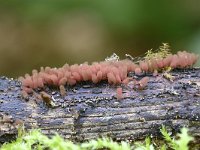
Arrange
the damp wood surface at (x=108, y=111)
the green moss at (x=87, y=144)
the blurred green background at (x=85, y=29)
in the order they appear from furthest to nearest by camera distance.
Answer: the blurred green background at (x=85, y=29), the damp wood surface at (x=108, y=111), the green moss at (x=87, y=144)

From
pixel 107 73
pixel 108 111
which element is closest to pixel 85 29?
pixel 107 73

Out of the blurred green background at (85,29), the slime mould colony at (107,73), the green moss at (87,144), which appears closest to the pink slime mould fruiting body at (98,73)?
the slime mould colony at (107,73)

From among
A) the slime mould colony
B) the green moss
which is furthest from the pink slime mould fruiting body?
the green moss

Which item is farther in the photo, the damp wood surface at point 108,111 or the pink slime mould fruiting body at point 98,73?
the pink slime mould fruiting body at point 98,73

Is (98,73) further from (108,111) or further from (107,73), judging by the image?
(108,111)

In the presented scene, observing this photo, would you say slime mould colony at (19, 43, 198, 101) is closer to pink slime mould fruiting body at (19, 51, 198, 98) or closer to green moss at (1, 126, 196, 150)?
pink slime mould fruiting body at (19, 51, 198, 98)

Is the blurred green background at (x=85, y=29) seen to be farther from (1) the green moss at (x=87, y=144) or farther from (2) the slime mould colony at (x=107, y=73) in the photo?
(1) the green moss at (x=87, y=144)

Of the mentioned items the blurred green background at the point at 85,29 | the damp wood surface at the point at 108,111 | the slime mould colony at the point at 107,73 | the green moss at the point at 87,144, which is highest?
the blurred green background at the point at 85,29
